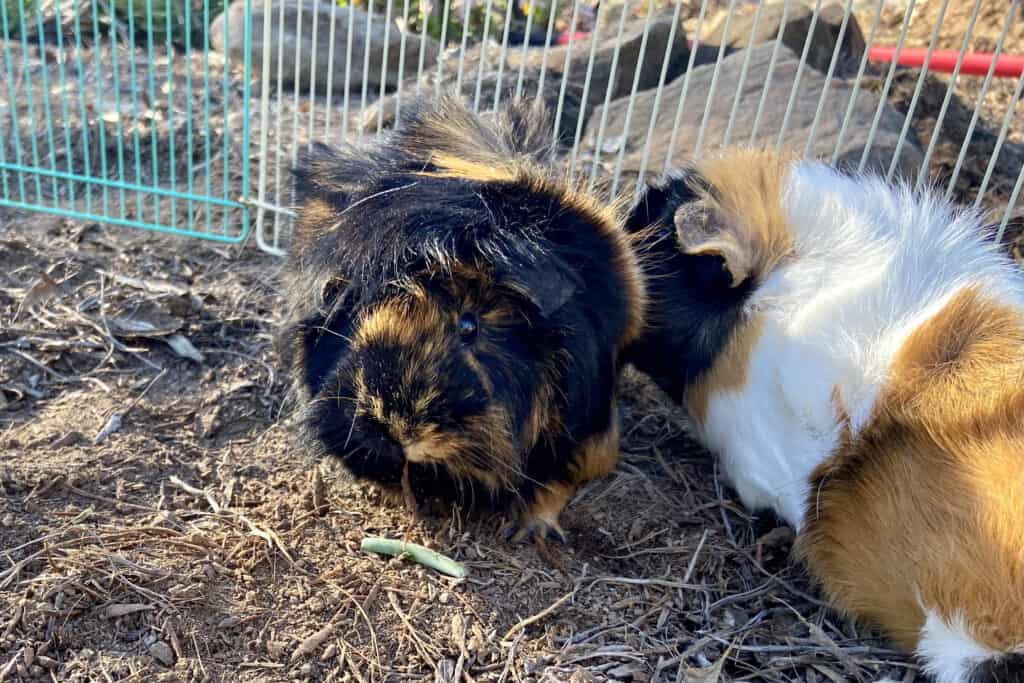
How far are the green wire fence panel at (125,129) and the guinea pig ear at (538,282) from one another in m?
1.46

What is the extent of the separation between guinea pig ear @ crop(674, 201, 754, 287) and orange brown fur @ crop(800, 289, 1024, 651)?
0.40 meters

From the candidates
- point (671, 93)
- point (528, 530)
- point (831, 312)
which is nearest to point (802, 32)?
point (671, 93)

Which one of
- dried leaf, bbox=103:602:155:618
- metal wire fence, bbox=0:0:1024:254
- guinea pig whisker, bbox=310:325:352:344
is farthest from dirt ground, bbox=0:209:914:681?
metal wire fence, bbox=0:0:1024:254

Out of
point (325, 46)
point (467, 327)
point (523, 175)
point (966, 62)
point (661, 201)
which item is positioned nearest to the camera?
point (467, 327)

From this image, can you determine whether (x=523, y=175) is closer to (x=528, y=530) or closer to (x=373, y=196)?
(x=373, y=196)

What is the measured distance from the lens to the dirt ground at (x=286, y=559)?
4.80ft

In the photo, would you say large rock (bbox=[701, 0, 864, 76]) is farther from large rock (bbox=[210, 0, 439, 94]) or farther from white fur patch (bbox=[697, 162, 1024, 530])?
white fur patch (bbox=[697, 162, 1024, 530])

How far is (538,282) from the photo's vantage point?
1.54 meters

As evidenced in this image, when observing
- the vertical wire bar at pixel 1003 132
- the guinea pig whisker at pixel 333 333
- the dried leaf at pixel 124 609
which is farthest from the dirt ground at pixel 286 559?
the vertical wire bar at pixel 1003 132

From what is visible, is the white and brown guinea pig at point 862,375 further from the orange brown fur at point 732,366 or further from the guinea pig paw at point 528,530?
the guinea pig paw at point 528,530

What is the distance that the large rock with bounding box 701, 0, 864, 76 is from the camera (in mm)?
3715

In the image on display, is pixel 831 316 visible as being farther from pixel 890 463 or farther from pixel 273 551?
pixel 273 551

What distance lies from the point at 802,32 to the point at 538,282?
2.79m

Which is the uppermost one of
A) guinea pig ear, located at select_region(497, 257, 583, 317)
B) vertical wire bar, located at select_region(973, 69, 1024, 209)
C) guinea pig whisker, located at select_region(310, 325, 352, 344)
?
vertical wire bar, located at select_region(973, 69, 1024, 209)
